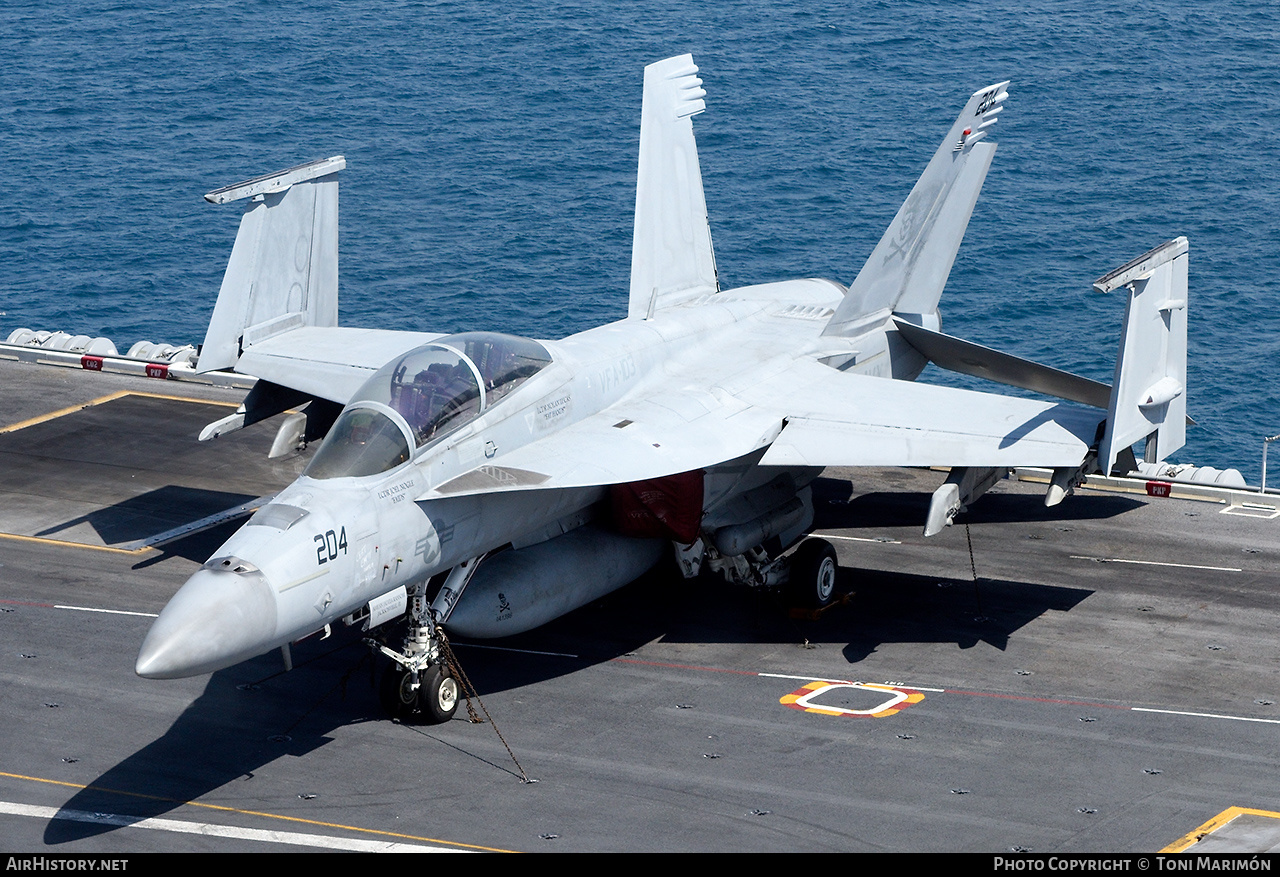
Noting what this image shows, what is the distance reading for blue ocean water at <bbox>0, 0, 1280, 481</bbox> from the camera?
51.3 meters

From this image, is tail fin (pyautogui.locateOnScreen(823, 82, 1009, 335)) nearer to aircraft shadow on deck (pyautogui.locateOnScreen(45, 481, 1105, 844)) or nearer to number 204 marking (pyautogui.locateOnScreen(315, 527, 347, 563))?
aircraft shadow on deck (pyautogui.locateOnScreen(45, 481, 1105, 844))

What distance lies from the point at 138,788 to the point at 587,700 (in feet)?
19.3

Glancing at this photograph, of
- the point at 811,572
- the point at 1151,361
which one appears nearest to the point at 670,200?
the point at 811,572

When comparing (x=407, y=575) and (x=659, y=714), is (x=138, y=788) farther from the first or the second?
(x=659, y=714)

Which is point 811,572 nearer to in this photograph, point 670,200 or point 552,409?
point 552,409

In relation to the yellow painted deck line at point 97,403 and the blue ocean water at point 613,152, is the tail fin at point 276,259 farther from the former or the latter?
the blue ocean water at point 613,152

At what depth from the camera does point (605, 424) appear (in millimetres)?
20922

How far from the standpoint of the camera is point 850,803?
17328 mm

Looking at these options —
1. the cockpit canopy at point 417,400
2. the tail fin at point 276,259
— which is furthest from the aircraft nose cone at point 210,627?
the tail fin at point 276,259

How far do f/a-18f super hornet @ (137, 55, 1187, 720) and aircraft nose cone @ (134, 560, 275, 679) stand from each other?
25 millimetres

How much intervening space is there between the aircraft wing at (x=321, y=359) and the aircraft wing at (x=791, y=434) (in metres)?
4.04

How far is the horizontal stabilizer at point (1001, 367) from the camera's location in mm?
24016

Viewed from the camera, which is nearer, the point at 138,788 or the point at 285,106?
the point at 138,788
